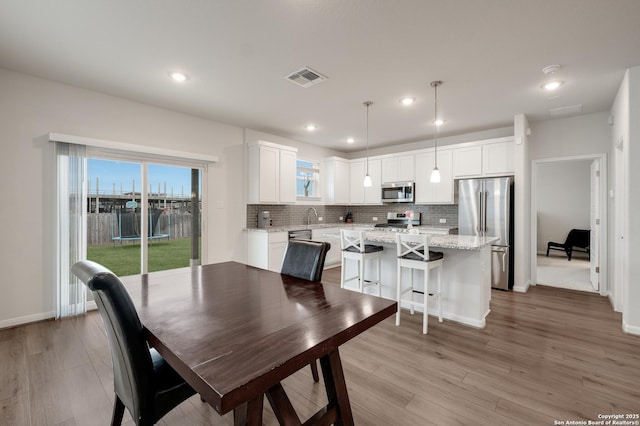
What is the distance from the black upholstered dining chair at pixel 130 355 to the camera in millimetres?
1084

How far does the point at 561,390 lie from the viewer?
6.40 ft

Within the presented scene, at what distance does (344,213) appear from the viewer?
7223 millimetres

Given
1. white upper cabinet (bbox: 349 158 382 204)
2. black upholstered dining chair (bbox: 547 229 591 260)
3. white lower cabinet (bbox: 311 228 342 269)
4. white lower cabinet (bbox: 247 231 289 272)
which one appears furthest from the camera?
black upholstered dining chair (bbox: 547 229 591 260)

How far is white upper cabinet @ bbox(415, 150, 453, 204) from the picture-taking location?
513cm

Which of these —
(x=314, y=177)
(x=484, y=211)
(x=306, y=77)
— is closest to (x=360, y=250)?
(x=306, y=77)

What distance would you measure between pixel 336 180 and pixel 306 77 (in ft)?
11.3

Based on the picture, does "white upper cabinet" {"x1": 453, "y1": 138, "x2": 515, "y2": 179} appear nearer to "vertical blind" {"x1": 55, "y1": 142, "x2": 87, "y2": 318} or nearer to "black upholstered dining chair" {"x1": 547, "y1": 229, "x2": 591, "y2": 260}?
"black upholstered dining chair" {"x1": 547, "y1": 229, "x2": 591, "y2": 260}

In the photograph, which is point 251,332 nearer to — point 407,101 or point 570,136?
point 407,101

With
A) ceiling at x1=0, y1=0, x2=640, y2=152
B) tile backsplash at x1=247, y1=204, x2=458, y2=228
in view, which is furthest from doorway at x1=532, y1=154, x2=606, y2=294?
ceiling at x1=0, y1=0, x2=640, y2=152

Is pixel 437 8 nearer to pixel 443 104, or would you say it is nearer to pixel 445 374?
pixel 443 104

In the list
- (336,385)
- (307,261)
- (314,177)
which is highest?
(314,177)

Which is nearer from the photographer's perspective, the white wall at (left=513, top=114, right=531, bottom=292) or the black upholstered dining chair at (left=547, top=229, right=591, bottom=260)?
the white wall at (left=513, top=114, right=531, bottom=292)

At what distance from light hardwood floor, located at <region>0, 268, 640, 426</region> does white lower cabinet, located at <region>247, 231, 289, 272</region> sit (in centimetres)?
221

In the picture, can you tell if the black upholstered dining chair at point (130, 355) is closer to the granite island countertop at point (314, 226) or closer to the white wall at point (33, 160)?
the white wall at point (33, 160)
